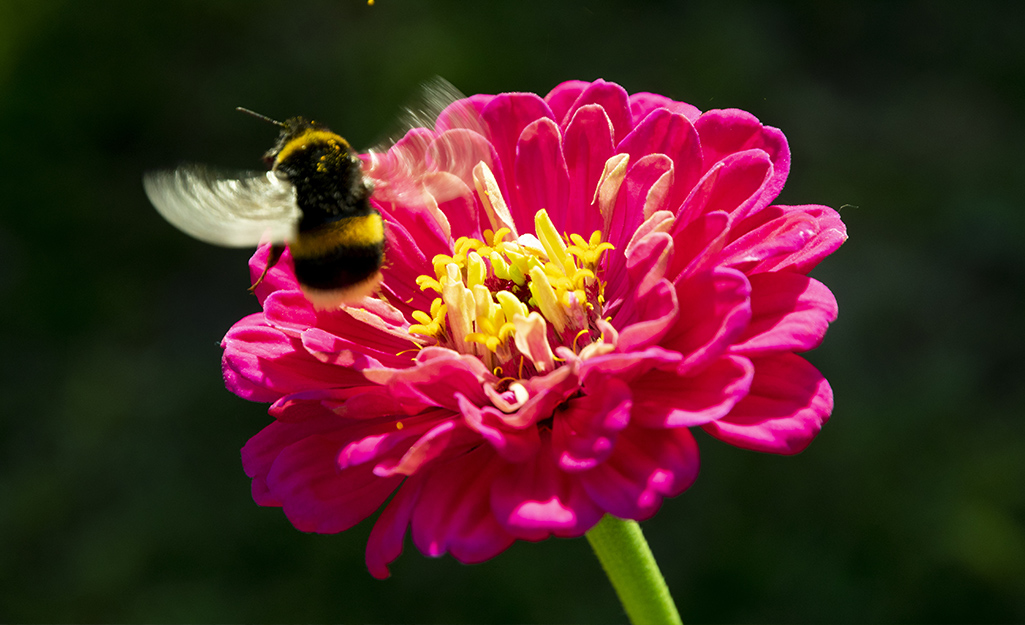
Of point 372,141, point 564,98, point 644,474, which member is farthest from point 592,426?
point 372,141

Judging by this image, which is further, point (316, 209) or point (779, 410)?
point (316, 209)

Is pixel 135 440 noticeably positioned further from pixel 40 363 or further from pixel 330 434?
pixel 330 434

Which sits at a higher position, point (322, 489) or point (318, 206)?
point (318, 206)

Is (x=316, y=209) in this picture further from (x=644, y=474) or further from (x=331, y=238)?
(x=644, y=474)

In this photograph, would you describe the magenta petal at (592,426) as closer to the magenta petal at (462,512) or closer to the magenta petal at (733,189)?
the magenta petal at (462,512)

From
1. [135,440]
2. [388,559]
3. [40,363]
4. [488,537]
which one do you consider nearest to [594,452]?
[488,537]

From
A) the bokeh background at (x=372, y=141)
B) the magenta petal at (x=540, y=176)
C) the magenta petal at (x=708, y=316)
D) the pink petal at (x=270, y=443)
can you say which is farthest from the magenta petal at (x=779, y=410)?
the bokeh background at (x=372, y=141)

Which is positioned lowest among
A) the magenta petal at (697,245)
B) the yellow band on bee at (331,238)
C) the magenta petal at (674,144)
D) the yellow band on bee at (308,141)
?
the magenta petal at (697,245)

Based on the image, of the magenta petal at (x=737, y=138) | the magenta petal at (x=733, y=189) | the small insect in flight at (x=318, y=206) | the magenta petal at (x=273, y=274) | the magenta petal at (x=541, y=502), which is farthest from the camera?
the magenta petal at (x=273, y=274)
